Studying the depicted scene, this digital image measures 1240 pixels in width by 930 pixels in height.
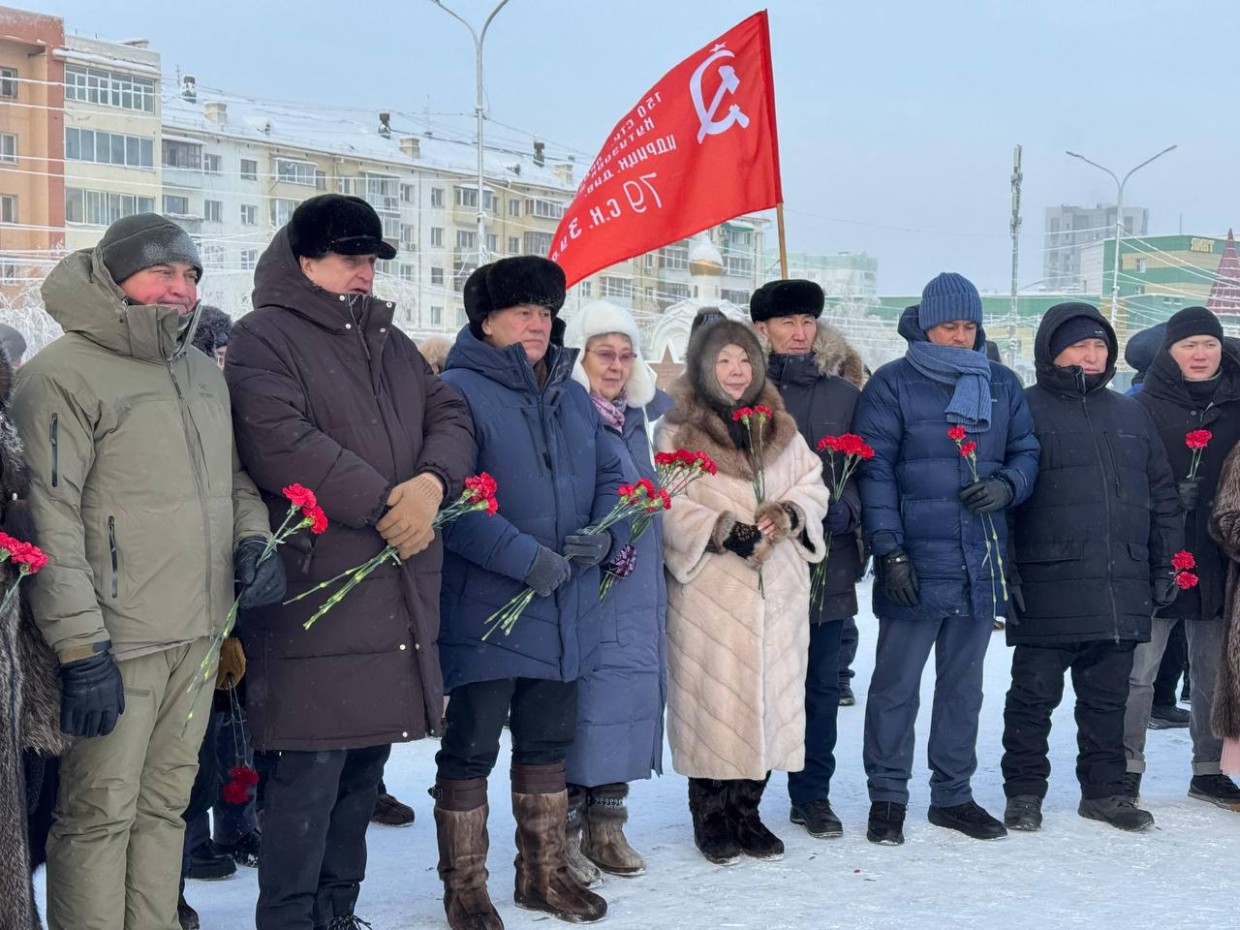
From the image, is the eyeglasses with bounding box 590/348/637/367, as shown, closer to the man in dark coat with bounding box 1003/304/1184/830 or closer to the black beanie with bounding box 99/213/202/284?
the black beanie with bounding box 99/213/202/284

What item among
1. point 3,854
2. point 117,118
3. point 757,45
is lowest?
point 3,854

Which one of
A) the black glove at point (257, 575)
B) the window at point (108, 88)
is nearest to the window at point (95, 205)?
the window at point (108, 88)

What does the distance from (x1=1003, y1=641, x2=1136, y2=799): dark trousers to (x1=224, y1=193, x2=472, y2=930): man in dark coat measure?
2.60 metres

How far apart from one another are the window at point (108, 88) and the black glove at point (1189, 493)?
38644mm

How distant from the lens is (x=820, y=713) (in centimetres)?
541

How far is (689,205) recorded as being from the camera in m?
6.52

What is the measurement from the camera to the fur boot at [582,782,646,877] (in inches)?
191

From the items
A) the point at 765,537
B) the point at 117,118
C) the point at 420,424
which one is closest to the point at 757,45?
the point at 765,537

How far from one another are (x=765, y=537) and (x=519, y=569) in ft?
3.73

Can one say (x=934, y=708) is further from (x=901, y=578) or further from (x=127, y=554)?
(x=127, y=554)

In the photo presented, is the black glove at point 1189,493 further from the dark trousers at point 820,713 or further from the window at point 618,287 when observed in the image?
the window at point 618,287

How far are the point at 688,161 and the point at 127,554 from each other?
12.2 ft

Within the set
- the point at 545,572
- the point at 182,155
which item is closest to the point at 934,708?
the point at 545,572

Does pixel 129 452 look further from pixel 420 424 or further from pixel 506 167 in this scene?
pixel 506 167
